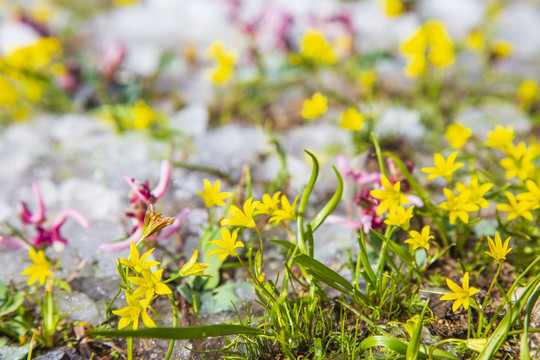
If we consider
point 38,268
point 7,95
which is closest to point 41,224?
point 38,268

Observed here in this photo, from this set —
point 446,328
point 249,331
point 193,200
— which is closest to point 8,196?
point 193,200

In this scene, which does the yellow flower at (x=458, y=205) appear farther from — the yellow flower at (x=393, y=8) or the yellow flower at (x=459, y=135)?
the yellow flower at (x=393, y=8)

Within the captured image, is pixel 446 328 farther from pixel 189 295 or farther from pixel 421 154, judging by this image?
pixel 421 154

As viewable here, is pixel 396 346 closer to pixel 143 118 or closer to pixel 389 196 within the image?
pixel 389 196

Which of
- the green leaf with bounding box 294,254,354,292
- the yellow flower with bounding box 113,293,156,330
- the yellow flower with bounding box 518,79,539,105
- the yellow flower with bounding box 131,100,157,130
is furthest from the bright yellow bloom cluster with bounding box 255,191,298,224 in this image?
the yellow flower with bounding box 518,79,539,105

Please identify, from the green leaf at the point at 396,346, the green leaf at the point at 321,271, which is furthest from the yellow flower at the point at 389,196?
the green leaf at the point at 396,346
